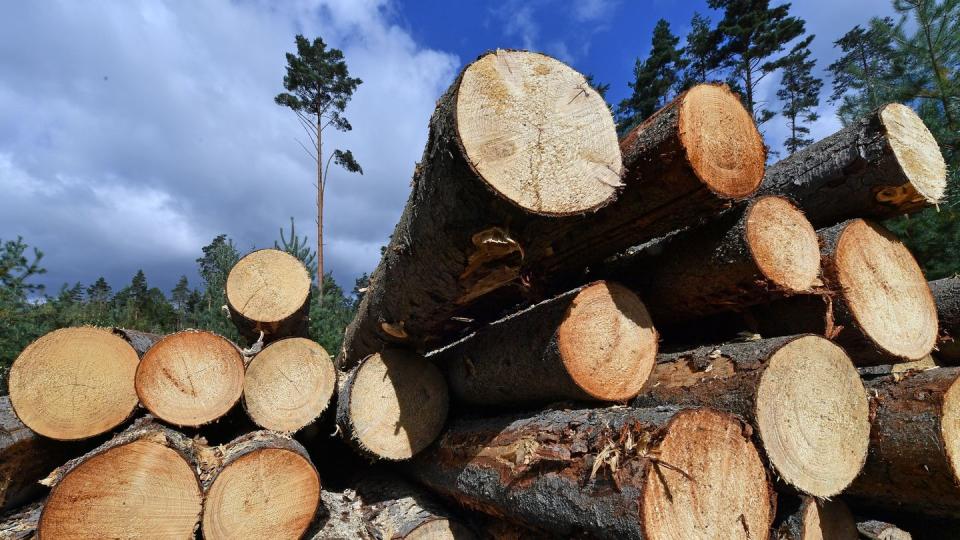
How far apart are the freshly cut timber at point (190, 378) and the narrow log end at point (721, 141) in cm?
269

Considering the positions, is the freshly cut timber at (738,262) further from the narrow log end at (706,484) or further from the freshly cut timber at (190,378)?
the freshly cut timber at (190,378)

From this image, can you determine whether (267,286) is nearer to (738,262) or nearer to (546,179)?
(546,179)

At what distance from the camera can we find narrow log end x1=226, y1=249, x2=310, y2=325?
3.60 m

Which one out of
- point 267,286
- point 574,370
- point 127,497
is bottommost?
point 127,497

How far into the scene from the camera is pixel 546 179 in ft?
5.29

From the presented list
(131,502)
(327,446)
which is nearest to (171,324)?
(327,446)

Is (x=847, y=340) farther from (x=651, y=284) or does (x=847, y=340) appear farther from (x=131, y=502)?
(x=131, y=502)

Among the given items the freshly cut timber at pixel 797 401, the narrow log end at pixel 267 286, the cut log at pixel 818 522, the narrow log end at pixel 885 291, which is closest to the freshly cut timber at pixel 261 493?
the narrow log end at pixel 267 286

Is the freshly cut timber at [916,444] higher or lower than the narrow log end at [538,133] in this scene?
lower

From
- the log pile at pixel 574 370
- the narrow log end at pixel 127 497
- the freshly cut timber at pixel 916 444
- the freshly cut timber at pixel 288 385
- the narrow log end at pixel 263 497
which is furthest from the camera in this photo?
the freshly cut timber at pixel 288 385

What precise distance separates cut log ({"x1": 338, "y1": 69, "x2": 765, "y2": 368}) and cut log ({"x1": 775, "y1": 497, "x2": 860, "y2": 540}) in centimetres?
127

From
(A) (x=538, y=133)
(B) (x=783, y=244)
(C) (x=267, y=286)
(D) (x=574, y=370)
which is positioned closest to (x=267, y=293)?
(C) (x=267, y=286)

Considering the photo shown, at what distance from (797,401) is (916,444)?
24.0 inches

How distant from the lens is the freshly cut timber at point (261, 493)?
2.25m
